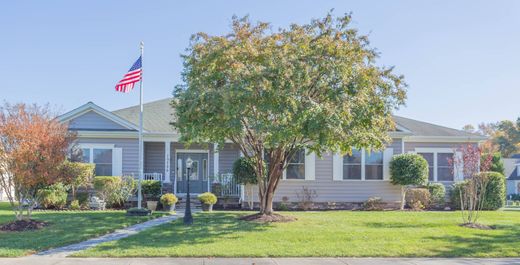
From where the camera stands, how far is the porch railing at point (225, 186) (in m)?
20.3

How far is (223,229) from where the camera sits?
12586 millimetres

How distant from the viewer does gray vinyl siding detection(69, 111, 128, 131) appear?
815 inches

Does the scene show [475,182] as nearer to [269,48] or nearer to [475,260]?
[475,260]

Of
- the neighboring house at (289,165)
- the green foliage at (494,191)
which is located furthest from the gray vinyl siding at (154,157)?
the green foliage at (494,191)

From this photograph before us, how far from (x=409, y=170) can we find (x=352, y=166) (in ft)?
8.26

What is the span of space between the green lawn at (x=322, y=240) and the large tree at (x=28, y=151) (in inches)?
132

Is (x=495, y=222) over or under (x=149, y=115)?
under

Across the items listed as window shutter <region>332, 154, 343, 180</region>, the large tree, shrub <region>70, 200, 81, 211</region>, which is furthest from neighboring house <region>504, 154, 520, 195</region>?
the large tree

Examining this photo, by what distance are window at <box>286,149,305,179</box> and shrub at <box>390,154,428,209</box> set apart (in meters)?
4.04

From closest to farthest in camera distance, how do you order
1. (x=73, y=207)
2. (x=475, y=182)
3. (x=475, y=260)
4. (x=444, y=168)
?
(x=475, y=260)
(x=475, y=182)
(x=73, y=207)
(x=444, y=168)

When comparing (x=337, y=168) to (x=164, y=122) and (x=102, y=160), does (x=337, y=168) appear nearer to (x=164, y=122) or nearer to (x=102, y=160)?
(x=164, y=122)

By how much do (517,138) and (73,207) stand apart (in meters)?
→ 59.4

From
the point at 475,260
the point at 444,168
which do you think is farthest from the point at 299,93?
the point at 444,168

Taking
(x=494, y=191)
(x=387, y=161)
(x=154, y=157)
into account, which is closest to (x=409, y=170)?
(x=387, y=161)
